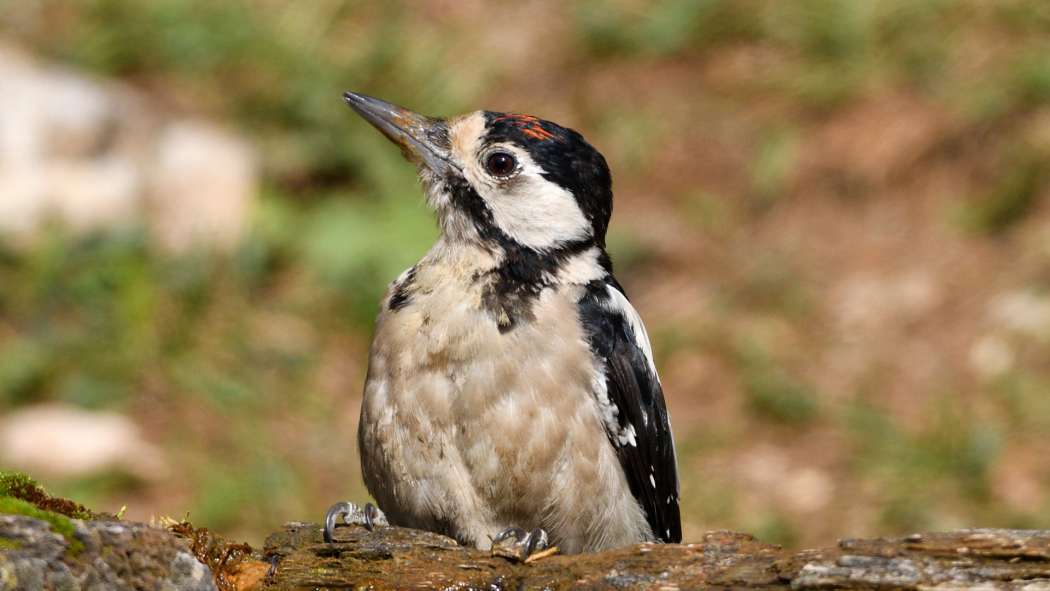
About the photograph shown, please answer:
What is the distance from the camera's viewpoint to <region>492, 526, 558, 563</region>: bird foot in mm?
3711

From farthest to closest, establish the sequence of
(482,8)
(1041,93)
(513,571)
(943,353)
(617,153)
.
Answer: (482,8) → (617,153) → (1041,93) → (943,353) → (513,571)

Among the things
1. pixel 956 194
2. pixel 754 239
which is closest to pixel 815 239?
pixel 754 239

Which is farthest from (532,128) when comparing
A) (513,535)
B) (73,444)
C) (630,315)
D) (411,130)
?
(73,444)

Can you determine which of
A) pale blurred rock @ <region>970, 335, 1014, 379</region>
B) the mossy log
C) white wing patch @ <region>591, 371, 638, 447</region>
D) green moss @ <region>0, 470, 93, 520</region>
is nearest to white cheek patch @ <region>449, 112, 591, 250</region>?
white wing patch @ <region>591, 371, 638, 447</region>

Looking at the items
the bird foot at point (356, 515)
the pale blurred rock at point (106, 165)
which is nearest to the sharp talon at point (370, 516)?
the bird foot at point (356, 515)

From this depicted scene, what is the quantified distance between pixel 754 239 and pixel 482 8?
3.74m

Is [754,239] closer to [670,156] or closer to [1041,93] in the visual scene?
[670,156]

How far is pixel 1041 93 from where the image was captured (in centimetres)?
898

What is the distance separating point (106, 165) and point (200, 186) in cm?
71

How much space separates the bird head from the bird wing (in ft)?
1.03

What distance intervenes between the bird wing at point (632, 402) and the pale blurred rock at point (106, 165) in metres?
4.48

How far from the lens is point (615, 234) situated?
29.2 ft

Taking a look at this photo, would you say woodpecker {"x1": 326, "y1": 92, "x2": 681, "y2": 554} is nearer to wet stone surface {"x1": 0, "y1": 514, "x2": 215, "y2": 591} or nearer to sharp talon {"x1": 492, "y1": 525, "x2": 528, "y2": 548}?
sharp talon {"x1": 492, "y1": 525, "x2": 528, "y2": 548}

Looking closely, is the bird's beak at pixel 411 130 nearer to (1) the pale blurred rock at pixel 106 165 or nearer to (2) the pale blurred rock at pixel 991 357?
(1) the pale blurred rock at pixel 106 165
